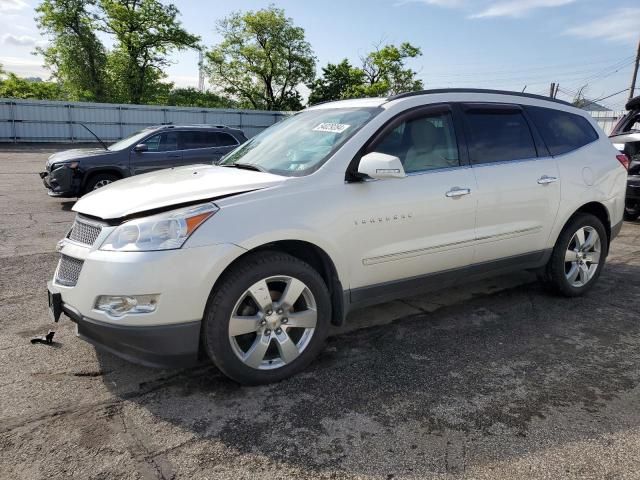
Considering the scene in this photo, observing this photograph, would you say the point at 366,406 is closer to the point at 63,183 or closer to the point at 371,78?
the point at 63,183

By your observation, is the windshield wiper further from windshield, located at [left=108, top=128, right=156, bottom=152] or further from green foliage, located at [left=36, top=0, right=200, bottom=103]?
green foliage, located at [left=36, top=0, right=200, bottom=103]

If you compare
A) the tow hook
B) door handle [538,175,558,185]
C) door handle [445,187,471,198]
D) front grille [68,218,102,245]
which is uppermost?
door handle [538,175,558,185]

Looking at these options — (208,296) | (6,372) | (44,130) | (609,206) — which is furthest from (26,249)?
(44,130)

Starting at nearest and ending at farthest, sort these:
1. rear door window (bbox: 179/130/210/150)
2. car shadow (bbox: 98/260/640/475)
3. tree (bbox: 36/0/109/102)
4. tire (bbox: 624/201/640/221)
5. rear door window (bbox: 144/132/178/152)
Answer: car shadow (bbox: 98/260/640/475) < tire (bbox: 624/201/640/221) < rear door window (bbox: 144/132/178/152) < rear door window (bbox: 179/130/210/150) < tree (bbox: 36/0/109/102)

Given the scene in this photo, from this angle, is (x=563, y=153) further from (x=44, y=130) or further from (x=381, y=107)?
(x=44, y=130)

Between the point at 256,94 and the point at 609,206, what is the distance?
52.5 metres

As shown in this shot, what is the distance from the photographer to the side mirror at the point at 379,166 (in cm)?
322

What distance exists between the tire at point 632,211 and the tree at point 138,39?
42571 millimetres

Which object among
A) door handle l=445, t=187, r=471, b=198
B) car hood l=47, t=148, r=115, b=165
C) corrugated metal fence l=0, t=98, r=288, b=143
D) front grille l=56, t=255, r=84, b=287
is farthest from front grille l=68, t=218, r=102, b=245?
corrugated metal fence l=0, t=98, r=288, b=143

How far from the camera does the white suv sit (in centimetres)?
280

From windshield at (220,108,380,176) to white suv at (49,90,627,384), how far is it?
17mm

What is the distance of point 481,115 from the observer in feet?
13.5

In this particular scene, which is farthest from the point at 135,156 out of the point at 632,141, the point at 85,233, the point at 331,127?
the point at 632,141

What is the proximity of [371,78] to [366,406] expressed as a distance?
5817 cm
